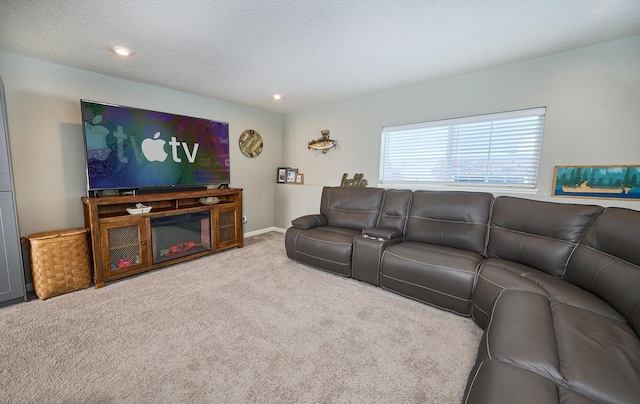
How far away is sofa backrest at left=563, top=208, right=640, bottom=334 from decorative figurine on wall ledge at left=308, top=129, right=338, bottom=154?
3.15m

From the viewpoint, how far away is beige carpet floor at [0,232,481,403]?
1.39 meters

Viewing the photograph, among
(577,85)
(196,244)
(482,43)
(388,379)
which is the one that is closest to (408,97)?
(482,43)

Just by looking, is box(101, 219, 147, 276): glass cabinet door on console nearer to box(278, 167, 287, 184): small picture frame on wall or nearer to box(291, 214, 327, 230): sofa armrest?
box(291, 214, 327, 230): sofa armrest

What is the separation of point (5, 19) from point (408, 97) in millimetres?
3821

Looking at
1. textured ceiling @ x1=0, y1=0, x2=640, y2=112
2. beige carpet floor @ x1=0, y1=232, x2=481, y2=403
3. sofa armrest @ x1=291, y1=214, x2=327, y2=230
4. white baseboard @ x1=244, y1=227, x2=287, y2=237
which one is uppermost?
textured ceiling @ x1=0, y1=0, x2=640, y2=112

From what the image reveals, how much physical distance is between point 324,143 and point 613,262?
3.45 m

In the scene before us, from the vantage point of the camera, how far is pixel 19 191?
247 cm

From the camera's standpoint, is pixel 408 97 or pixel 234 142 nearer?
pixel 408 97

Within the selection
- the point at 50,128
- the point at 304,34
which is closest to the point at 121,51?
the point at 50,128

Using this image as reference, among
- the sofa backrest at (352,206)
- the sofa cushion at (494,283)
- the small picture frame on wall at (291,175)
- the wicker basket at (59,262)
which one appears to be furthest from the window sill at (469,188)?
the wicker basket at (59,262)

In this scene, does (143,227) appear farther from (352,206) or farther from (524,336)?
(524,336)

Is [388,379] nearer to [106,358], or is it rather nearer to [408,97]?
[106,358]

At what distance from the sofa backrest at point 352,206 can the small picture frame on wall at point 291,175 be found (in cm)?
117

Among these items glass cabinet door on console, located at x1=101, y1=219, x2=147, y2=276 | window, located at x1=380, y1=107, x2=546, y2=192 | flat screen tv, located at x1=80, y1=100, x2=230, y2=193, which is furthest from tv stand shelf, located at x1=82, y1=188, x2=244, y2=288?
window, located at x1=380, y1=107, x2=546, y2=192
